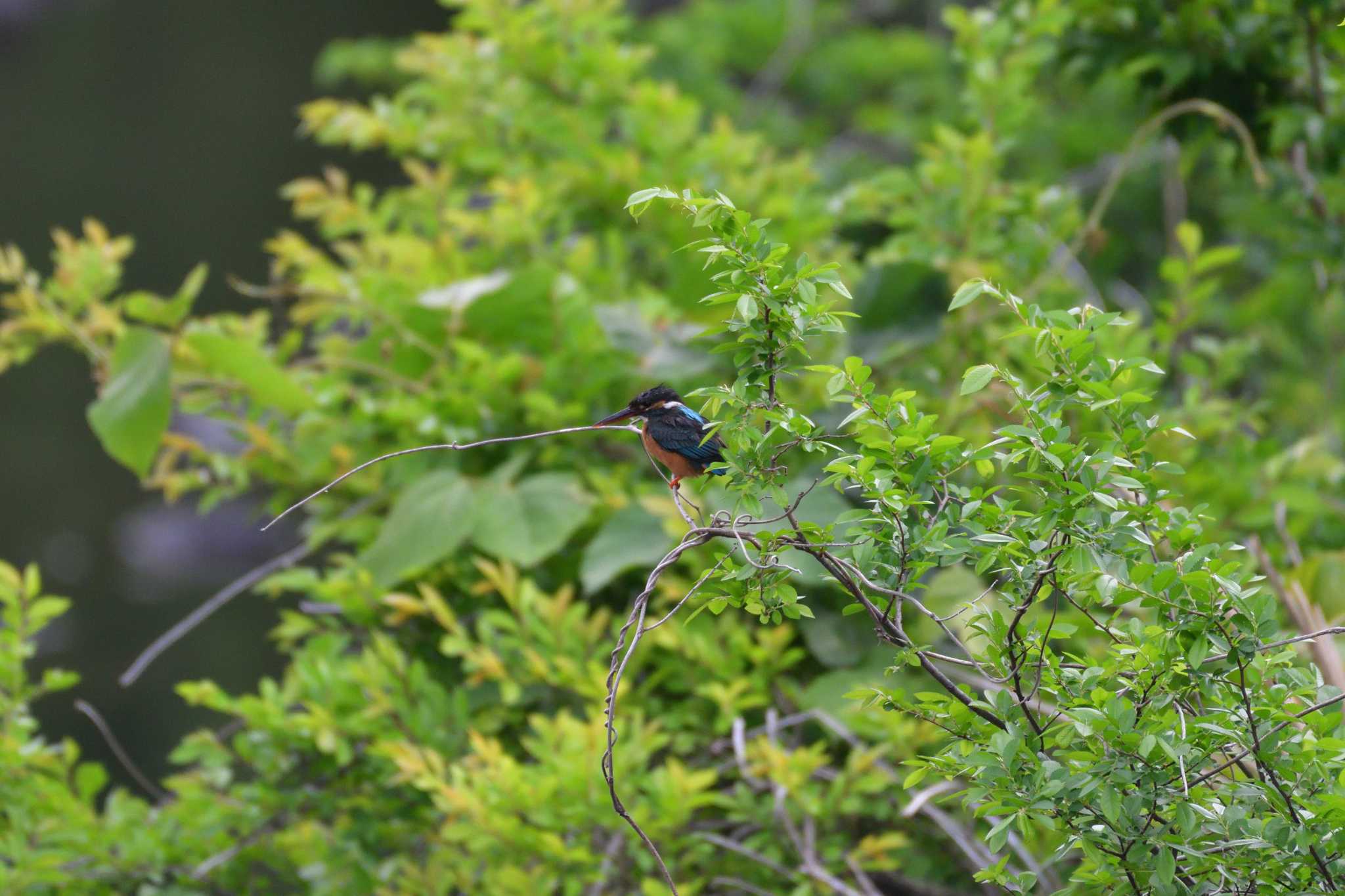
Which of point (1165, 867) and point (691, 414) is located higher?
point (691, 414)

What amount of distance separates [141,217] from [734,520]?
734cm

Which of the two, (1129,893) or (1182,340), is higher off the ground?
(1129,893)

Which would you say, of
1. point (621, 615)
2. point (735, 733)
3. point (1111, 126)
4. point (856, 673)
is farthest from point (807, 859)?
point (1111, 126)

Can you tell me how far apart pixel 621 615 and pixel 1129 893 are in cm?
116

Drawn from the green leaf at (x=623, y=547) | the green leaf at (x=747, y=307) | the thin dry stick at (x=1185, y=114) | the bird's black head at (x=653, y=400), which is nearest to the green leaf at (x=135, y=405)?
the green leaf at (x=623, y=547)

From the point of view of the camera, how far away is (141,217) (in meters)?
7.27

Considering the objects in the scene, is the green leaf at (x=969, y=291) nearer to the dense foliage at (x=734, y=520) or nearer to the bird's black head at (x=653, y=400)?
the dense foliage at (x=734, y=520)

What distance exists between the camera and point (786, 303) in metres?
0.84

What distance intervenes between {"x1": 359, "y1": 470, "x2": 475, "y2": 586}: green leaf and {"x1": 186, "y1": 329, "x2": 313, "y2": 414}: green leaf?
0.33 m

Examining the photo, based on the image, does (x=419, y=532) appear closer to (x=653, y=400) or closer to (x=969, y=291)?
(x=653, y=400)

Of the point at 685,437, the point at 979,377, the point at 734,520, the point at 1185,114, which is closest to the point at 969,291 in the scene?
the point at 979,377

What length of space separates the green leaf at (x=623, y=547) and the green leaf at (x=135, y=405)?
677 millimetres

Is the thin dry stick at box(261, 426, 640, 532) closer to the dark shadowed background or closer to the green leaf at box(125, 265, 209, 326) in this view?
the green leaf at box(125, 265, 209, 326)

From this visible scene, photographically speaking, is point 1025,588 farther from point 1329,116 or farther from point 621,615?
point 1329,116
